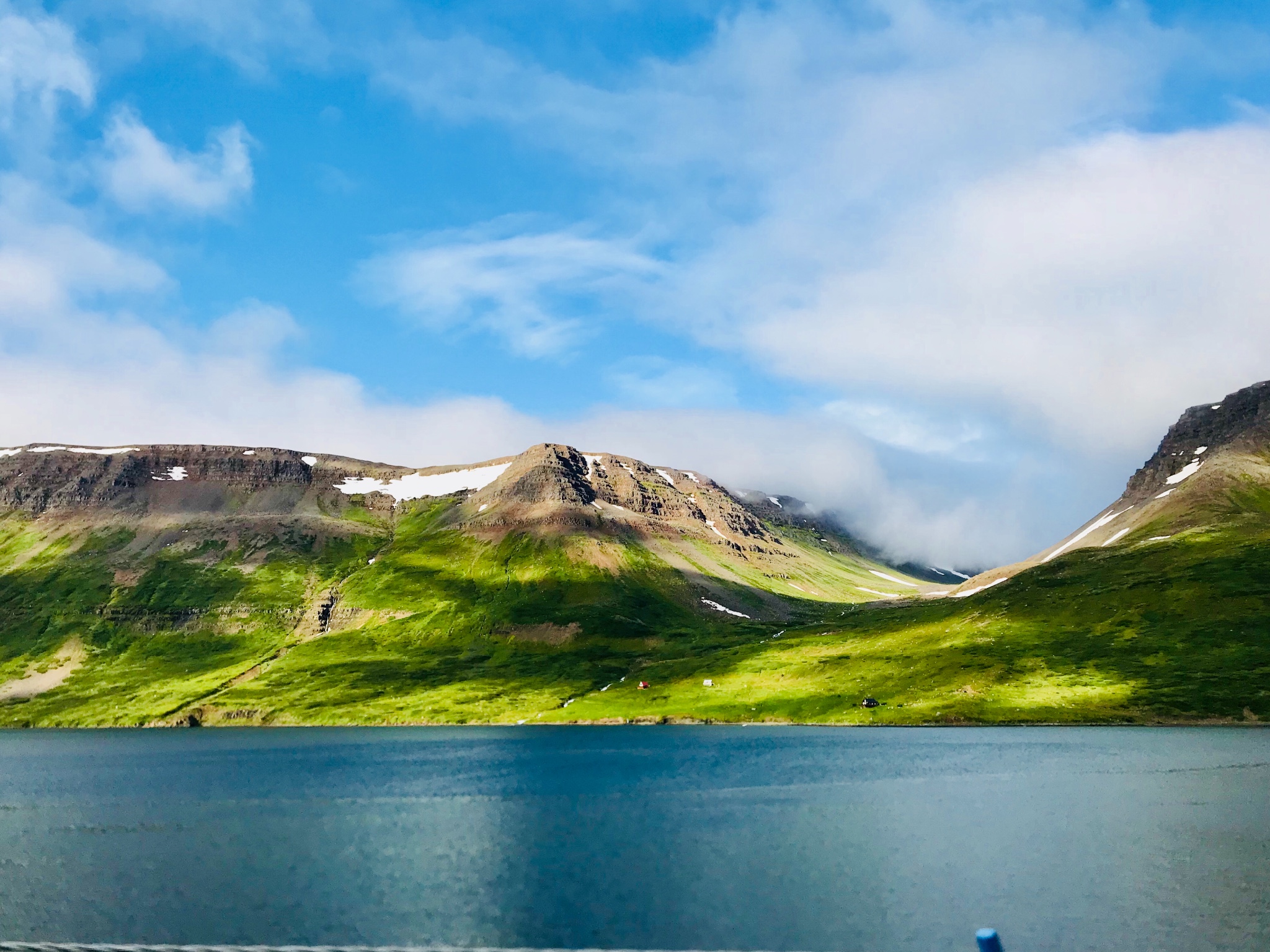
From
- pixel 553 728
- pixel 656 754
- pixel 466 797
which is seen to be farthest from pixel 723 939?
pixel 553 728

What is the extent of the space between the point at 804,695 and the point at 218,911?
15914 cm

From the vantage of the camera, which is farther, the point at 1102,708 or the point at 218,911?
the point at 1102,708

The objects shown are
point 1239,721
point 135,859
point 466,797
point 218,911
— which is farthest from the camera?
point 1239,721

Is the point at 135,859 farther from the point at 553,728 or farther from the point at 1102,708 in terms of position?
the point at 1102,708

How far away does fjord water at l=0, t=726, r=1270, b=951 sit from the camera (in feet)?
156

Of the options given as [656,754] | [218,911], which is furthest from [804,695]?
[218,911]

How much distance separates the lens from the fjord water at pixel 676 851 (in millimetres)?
47469

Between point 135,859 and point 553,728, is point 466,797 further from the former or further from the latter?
point 553,728

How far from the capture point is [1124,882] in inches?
2112

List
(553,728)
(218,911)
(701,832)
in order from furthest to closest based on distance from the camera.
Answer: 1. (553,728)
2. (701,832)
3. (218,911)

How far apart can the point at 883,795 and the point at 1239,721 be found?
9285 centimetres

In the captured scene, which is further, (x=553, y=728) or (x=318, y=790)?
(x=553, y=728)

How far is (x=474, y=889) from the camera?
187 ft

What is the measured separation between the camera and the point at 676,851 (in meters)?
66.5
